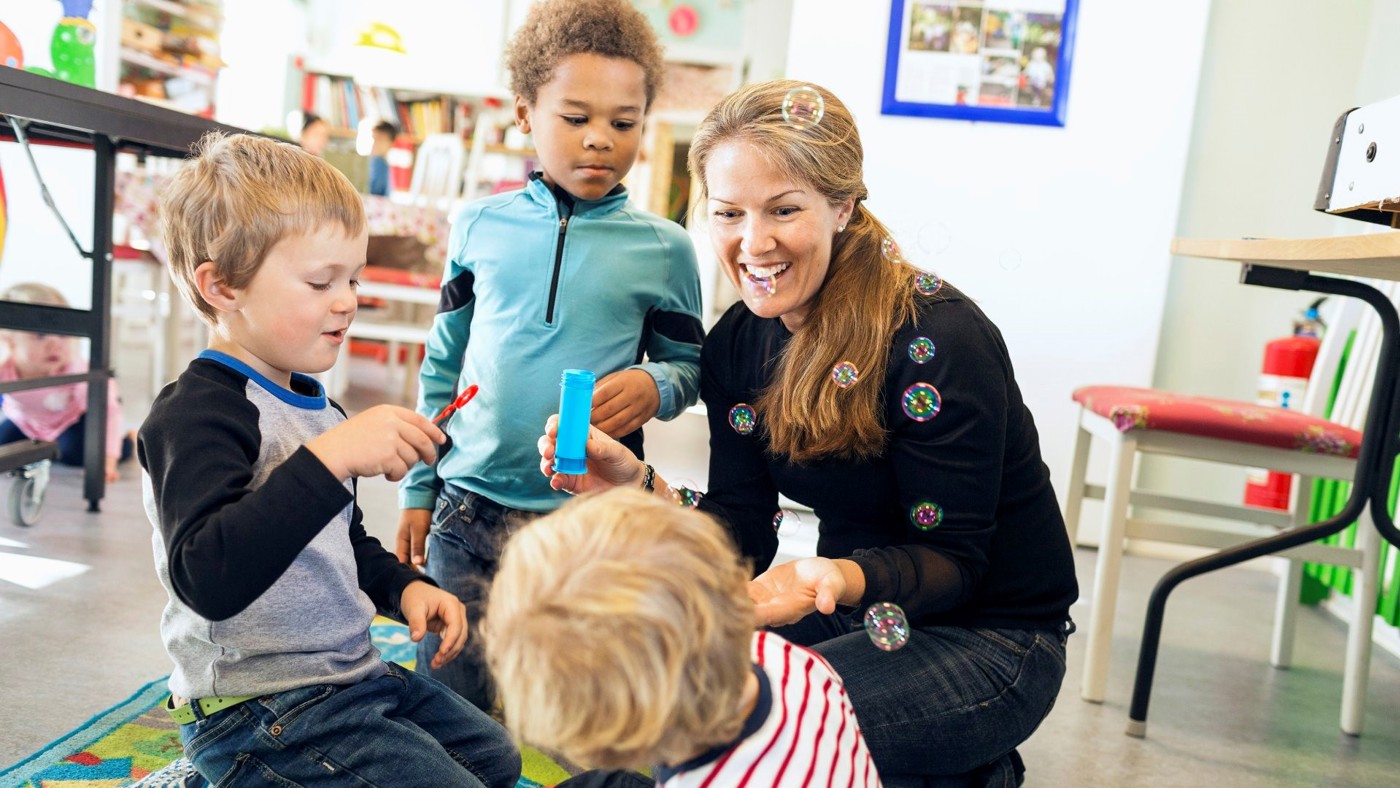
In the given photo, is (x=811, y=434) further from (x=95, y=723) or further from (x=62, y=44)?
(x=62, y=44)

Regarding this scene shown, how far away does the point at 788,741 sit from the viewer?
0.73 meters

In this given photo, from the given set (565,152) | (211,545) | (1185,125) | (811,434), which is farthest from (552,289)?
(1185,125)

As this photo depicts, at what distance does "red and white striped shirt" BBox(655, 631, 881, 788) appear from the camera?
72 centimetres

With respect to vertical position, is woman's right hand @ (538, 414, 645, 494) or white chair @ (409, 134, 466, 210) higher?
white chair @ (409, 134, 466, 210)

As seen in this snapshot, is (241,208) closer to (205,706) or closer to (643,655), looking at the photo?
(205,706)

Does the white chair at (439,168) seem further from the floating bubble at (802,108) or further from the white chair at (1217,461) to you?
the floating bubble at (802,108)

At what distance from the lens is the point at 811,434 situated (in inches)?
46.9

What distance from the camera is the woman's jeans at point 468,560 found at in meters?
1.49

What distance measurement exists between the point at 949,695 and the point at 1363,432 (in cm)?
101

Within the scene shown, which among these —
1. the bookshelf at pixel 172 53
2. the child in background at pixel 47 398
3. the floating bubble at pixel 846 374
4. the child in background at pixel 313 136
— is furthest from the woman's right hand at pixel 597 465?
the bookshelf at pixel 172 53

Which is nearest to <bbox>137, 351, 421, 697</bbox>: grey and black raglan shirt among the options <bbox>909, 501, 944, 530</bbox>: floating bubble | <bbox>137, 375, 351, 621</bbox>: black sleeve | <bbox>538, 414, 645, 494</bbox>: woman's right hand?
<bbox>137, 375, 351, 621</bbox>: black sleeve

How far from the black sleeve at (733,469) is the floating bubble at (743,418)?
23 millimetres

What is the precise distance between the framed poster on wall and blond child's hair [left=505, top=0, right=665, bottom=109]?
5.75 feet

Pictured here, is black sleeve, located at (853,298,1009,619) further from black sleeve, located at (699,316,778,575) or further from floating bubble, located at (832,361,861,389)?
black sleeve, located at (699,316,778,575)
